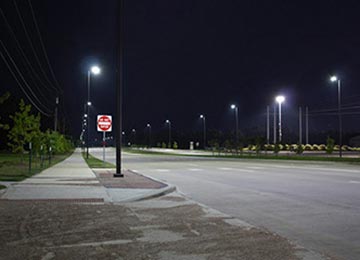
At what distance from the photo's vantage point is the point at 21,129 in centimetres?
4531

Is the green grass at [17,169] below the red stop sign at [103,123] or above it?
below

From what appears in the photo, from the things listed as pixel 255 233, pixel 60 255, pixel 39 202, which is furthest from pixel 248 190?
pixel 60 255

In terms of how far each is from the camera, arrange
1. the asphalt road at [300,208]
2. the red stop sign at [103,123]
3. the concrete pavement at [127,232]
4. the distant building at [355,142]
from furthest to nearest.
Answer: the distant building at [355,142] → the red stop sign at [103,123] → the asphalt road at [300,208] → the concrete pavement at [127,232]

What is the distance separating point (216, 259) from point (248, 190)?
10905mm

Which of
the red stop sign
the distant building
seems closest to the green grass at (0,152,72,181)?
the red stop sign

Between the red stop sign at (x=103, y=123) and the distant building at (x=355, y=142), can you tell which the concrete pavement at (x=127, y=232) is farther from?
the distant building at (x=355, y=142)

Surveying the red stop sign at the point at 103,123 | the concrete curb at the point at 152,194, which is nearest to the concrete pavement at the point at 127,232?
the concrete curb at the point at 152,194

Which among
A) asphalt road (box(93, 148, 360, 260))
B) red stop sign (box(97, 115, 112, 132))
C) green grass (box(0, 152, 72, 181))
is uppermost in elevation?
red stop sign (box(97, 115, 112, 132))

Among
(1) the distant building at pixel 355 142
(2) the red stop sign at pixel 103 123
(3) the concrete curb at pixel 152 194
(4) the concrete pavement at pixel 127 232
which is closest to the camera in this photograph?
(4) the concrete pavement at pixel 127 232

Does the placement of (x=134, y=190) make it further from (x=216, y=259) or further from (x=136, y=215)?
(x=216, y=259)

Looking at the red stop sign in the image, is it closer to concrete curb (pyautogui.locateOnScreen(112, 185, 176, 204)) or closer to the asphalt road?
the asphalt road

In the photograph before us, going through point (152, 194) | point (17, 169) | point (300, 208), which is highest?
point (17, 169)

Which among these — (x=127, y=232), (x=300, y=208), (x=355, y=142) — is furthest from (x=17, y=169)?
(x=355, y=142)

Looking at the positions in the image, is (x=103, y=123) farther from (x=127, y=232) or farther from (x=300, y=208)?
(x=127, y=232)
